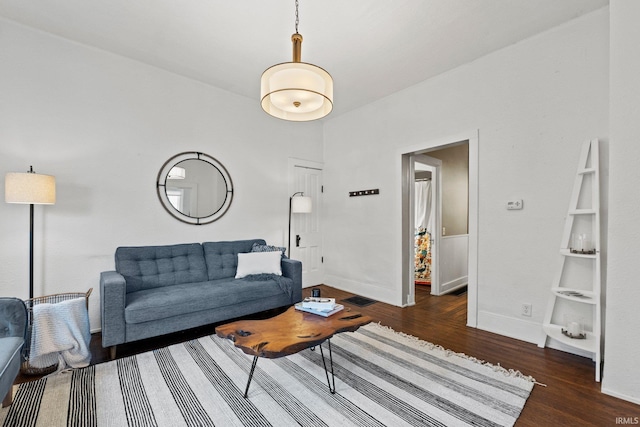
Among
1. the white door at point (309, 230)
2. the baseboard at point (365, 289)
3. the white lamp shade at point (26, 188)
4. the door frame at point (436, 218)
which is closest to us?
the white lamp shade at point (26, 188)

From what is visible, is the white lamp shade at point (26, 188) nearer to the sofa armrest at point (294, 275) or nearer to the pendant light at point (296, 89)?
the pendant light at point (296, 89)

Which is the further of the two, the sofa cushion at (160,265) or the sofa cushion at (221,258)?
the sofa cushion at (221,258)

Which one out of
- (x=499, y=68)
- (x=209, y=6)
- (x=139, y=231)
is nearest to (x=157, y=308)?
(x=139, y=231)

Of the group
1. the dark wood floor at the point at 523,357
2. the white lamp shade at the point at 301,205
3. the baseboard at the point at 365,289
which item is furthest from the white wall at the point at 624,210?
the white lamp shade at the point at 301,205

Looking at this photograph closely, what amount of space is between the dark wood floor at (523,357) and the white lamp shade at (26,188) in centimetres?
134

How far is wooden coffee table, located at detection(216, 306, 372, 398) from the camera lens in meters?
1.66

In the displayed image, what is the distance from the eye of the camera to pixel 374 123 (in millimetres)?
4242

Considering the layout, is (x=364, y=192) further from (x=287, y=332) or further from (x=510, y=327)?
(x=287, y=332)

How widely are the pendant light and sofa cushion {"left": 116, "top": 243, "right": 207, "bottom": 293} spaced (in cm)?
213

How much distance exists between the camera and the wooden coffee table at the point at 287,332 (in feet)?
5.44

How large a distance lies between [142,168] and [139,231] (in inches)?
28.1

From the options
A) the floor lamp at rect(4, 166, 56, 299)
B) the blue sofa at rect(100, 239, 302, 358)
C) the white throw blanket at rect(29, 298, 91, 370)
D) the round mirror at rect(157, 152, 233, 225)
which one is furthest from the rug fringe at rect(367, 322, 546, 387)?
the floor lamp at rect(4, 166, 56, 299)

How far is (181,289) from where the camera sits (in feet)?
9.56

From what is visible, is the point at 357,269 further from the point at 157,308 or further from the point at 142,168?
the point at 142,168
